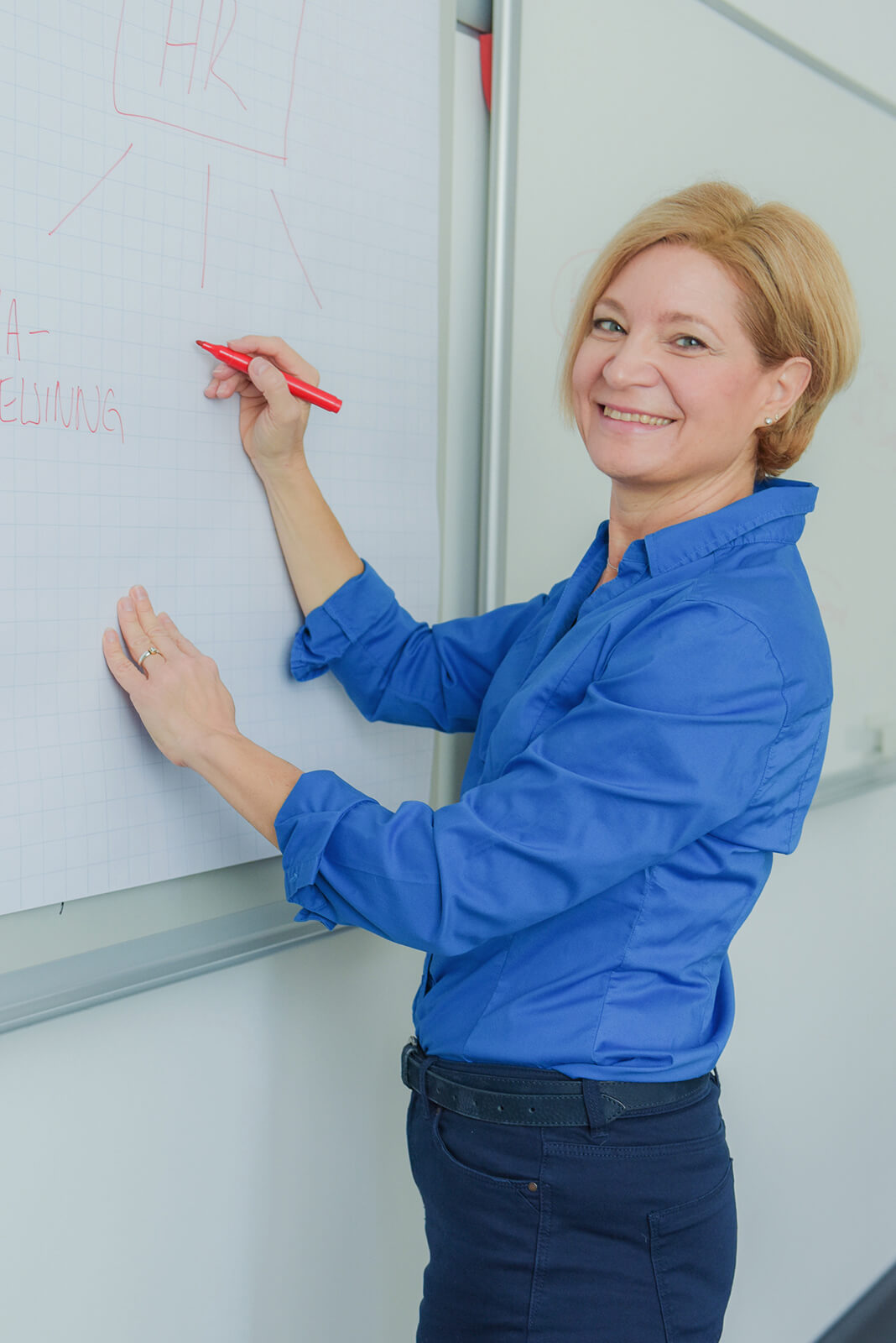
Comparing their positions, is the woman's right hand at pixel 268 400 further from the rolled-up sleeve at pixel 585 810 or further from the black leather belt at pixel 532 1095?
the black leather belt at pixel 532 1095

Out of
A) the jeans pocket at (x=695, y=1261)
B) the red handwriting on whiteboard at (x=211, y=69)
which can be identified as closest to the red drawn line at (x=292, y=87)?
the red handwriting on whiteboard at (x=211, y=69)

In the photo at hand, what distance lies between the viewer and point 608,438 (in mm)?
941

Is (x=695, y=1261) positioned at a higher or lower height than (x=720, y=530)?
lower

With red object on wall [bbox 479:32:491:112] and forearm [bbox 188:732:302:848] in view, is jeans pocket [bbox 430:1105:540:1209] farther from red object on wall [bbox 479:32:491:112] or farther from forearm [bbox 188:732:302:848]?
red object on wall [bbox 479:32:491:112]

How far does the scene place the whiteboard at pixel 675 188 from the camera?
120cm

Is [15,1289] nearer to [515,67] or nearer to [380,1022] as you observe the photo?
[380,1022]

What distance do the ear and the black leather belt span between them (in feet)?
1.94

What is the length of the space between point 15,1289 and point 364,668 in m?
0.61

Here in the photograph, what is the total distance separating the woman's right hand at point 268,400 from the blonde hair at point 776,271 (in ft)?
1.00

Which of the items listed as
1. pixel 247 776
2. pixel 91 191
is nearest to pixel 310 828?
pixel 247 776

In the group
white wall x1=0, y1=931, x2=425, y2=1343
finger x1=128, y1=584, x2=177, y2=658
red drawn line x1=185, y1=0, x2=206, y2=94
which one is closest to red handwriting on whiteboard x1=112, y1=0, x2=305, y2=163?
red drawn line x1=185, y1=0, x2=206, y2=94

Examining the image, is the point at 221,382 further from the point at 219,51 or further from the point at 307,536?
the point at 219,51

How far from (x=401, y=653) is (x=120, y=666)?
311 millimetres

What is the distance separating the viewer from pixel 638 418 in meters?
0.93
